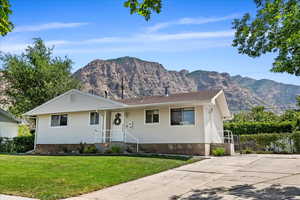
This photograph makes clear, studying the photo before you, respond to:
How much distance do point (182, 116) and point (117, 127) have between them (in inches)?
→ 183

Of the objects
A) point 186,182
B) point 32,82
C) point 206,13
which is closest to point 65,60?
point 32,82

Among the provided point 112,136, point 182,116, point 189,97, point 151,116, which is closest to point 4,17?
point 182,116

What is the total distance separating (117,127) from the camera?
17.2m

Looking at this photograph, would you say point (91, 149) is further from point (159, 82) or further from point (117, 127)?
point (159, 82)

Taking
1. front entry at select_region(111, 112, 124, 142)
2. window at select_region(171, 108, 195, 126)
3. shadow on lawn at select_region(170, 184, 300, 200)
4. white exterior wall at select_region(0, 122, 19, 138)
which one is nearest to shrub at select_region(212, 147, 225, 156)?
window at select_region(171, 108, 195, 126)

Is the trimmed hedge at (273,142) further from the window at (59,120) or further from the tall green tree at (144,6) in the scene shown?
the tall green tree at (144,6)

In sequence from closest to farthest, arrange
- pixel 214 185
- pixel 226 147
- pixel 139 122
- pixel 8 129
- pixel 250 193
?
1. pixel 250 193
2. pixel 214 185
3. pixel 226 147
4. pixel 139 122
5. pixel 8 129

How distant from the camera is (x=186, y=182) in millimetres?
7871

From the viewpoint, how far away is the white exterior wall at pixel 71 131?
57.7 ft

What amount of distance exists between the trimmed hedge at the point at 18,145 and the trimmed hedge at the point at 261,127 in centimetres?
1651

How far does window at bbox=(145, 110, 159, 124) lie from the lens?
16025 millimetres

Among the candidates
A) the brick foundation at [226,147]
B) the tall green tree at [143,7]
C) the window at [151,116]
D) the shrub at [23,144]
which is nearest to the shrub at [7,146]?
the shrub at [23,144]

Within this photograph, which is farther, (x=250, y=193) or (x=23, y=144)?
(x=23, y=144)

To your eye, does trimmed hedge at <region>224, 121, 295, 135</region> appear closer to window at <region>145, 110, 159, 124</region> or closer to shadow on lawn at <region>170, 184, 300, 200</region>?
A: window at <region>145, 110, 159, 124</region>
